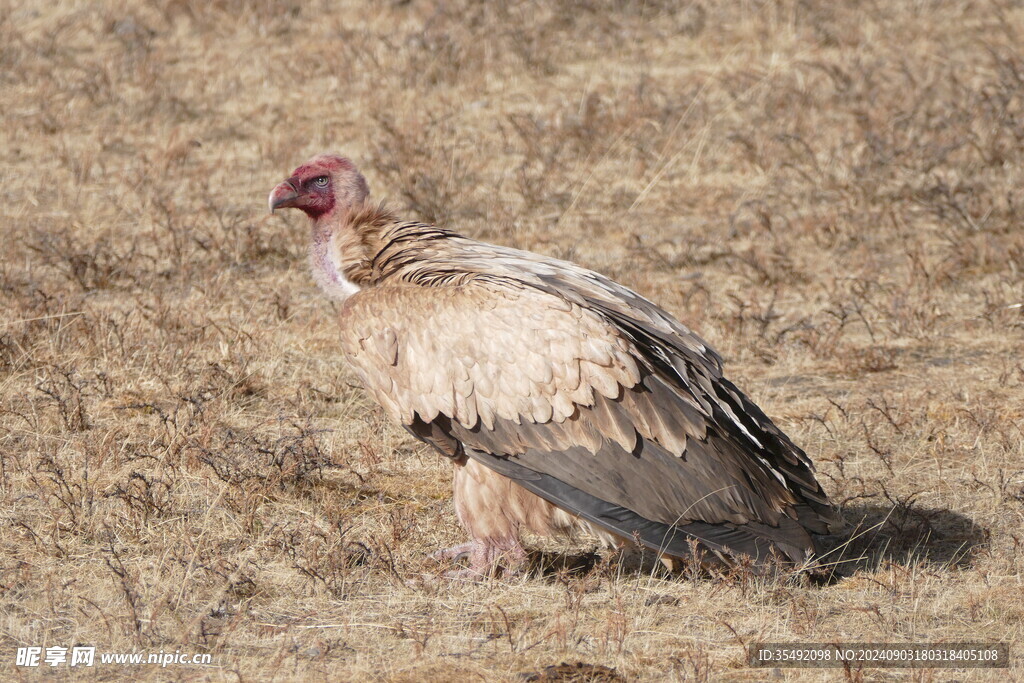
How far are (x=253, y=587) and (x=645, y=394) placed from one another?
152 cm

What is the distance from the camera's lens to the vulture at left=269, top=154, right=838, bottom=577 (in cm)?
445

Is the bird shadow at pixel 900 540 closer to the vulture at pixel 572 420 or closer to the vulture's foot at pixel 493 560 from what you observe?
the vulture at pixel 572 420

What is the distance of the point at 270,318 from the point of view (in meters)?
7.48

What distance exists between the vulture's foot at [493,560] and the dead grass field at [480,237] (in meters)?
0.08

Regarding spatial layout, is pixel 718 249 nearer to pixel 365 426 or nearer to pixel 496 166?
pixel 496 166

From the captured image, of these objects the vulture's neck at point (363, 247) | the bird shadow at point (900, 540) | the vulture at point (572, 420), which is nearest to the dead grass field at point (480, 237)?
the bird shadow at point (900, 540)

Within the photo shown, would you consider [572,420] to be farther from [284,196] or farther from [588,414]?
[284,196]

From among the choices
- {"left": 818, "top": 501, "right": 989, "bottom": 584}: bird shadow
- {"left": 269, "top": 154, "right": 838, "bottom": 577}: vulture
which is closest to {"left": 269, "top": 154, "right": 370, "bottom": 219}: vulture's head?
{"left": 269, "top": 154, "right": 838, "bottom": 577}: vulture

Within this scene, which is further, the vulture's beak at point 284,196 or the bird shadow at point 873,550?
the vulture's beak at point 284,196

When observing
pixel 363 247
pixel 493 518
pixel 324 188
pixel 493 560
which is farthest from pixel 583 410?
pixel 324 188

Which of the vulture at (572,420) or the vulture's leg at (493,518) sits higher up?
the vulture at (572,420)

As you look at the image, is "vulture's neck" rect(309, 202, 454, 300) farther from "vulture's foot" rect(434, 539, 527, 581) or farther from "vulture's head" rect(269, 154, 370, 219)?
"vulture's foot" rect(434, 539, 527, 581)

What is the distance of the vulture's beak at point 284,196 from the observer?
5336mm

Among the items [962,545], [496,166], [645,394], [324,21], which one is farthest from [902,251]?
[324,21]
